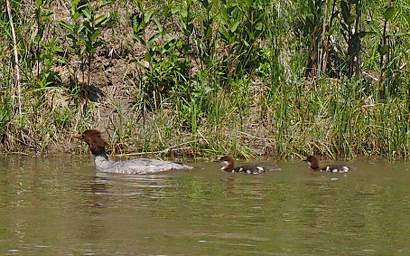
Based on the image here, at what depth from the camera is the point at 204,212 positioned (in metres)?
9.53

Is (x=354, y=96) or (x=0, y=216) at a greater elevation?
(x=354, y=96)

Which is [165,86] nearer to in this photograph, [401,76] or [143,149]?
[143,149]

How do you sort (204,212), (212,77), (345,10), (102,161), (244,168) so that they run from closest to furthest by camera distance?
(204,212) → (244,168) → (102,161) → (212,77) → (345,10)

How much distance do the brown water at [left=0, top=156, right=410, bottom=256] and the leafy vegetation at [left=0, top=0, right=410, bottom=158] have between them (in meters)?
1.26

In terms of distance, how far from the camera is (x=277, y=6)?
53.2 ft

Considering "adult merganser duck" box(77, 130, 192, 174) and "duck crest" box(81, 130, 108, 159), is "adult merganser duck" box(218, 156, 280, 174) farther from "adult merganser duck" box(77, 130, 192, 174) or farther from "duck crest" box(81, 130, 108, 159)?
"duck crest" box(81, 130, 108, 159)

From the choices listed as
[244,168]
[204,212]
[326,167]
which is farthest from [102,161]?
[204,212]

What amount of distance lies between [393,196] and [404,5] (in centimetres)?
743

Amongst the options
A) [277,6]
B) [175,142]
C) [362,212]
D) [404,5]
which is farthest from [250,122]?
[362,212]

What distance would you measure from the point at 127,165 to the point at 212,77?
3.13 m

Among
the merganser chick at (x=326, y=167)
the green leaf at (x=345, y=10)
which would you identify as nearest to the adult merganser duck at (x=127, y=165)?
the merganser chick at (x=326, y=167)

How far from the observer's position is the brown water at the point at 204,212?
7941 millimetres

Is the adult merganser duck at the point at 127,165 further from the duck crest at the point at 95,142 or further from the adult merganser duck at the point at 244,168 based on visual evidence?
the adult merganser duck at the point at 244,168

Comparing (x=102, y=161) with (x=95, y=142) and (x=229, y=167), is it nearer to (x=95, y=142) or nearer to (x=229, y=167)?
(x=95, y=142)
